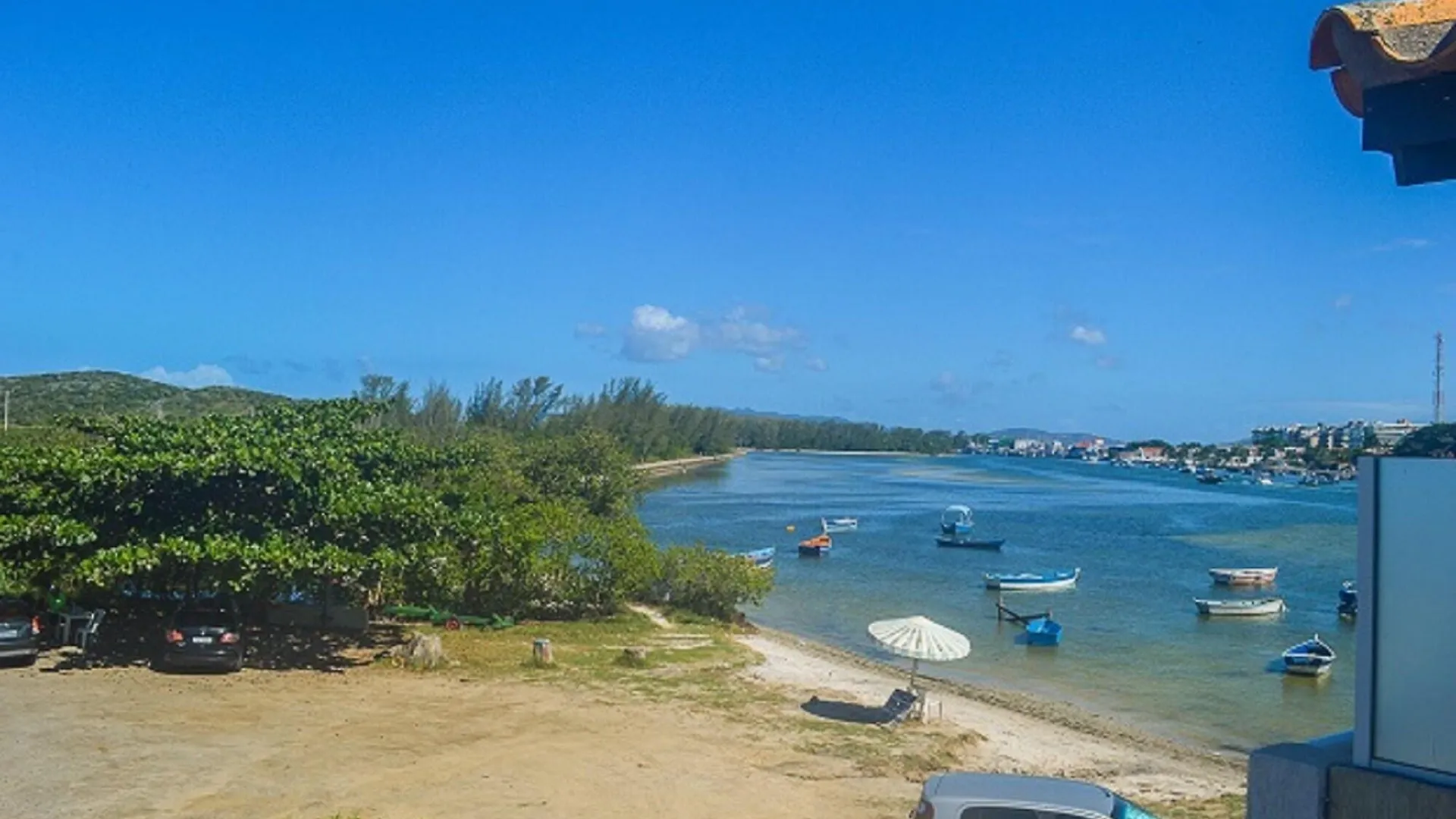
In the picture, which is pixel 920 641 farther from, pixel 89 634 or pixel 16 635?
pixel 16 635

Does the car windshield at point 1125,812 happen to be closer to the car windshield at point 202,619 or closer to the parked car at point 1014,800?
the parked car at point 1014,800

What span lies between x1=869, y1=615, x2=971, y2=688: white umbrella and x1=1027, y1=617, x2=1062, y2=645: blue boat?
15615 millimetres

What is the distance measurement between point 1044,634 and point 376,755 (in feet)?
82.0

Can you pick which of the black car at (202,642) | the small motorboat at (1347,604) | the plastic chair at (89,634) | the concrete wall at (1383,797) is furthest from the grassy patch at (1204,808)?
the small motorboat at (1347,604)

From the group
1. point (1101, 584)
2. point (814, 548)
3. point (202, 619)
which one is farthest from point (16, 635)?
point (814, 548)

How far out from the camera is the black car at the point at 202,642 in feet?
60.2

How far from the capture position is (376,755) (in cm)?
1423

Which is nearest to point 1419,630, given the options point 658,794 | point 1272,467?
point 658,794

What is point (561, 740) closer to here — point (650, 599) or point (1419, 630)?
point (1419, 630)

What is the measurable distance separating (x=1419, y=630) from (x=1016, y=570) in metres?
54.2

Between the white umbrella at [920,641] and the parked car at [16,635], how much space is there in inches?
530

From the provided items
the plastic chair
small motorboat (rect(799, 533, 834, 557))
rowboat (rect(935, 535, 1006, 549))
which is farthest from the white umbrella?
rowboat (rect(935, 535, 1006, 549))

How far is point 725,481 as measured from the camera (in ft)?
428

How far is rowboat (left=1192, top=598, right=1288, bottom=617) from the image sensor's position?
1650 inches
